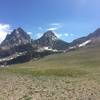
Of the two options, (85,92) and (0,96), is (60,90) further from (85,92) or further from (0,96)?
(0,96)

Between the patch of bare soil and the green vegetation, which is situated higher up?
the green vegetation

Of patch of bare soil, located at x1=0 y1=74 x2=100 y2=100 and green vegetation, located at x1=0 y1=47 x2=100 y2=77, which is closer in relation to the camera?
patch of bare soil, located at x1=0 y1=74 x2=100 y2=100

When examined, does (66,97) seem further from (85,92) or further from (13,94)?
(13,94)

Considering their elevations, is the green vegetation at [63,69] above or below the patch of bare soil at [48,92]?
above

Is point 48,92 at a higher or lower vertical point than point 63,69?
lower

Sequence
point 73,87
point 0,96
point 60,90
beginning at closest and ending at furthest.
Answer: point 0,96 → point 60,90 → point 73,87

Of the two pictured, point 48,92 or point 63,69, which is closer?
point 48,92

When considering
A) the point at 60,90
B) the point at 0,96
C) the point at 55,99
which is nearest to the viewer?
the point at 55,99

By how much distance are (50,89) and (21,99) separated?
272 inches

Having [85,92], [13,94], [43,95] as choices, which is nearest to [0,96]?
[13,94]

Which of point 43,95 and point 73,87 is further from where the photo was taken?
point 73,87

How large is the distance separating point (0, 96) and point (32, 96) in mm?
4222

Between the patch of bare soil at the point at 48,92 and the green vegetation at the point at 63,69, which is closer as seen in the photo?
the patch of bare soil at the point at 48,92

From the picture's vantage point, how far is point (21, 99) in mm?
34500
